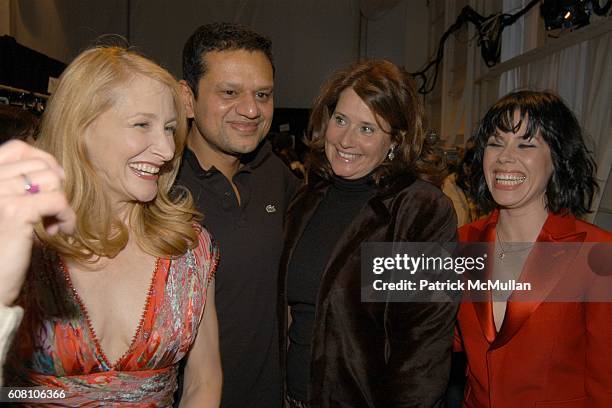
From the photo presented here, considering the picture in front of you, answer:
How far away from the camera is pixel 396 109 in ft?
6.18

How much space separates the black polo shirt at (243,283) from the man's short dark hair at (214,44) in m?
0.33

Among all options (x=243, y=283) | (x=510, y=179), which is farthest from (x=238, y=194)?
(x=510, y=179)

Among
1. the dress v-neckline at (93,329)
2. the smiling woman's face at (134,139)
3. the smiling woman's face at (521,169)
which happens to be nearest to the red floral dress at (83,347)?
the dress v-neckline at (93,329)

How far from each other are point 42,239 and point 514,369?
1547mm

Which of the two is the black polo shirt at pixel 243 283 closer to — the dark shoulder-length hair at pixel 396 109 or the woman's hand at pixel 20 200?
the dark shoulder-length hair at pixel 396 109

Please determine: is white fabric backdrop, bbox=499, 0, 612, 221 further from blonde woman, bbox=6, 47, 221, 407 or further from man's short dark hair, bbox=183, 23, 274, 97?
blonde woman, bbox=6, 47, 221, 407

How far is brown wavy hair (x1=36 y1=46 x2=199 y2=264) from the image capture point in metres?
1.31

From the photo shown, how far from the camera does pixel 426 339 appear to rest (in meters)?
1.71

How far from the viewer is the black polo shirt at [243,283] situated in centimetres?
187

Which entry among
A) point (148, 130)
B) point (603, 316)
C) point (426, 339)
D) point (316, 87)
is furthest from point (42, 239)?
point (316, 87)

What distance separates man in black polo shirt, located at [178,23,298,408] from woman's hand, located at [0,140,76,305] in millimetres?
1139

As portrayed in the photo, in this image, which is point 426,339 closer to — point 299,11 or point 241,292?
point 241,292

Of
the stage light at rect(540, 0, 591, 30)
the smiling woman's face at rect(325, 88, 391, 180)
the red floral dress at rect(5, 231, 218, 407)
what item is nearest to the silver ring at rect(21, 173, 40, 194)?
the red floral dress at rect(5, 231, 218, 407)

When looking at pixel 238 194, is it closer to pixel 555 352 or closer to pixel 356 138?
pixel 356 138
